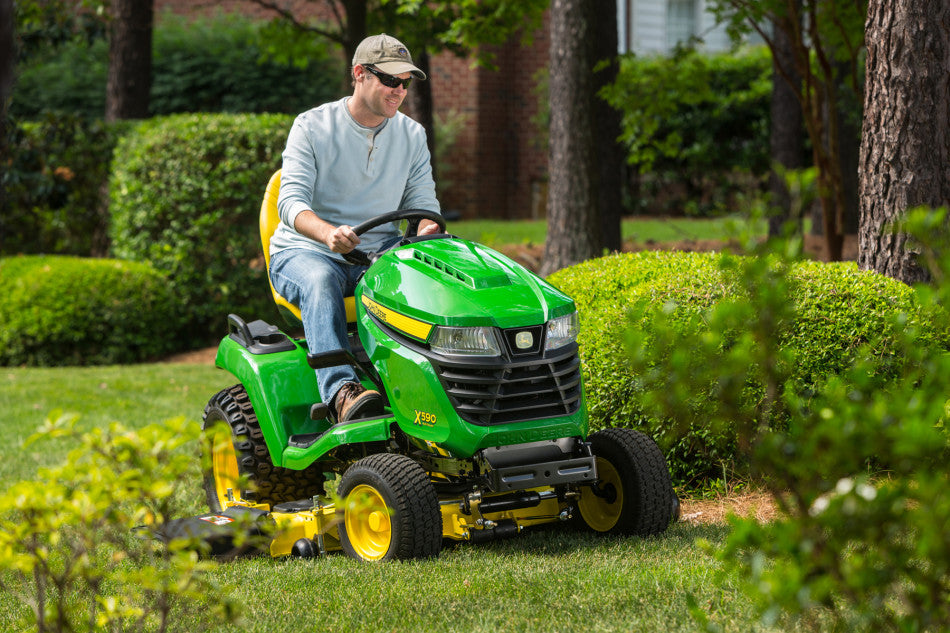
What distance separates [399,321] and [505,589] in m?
1.01

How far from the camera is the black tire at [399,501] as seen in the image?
3.72m

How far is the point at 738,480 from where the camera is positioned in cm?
509

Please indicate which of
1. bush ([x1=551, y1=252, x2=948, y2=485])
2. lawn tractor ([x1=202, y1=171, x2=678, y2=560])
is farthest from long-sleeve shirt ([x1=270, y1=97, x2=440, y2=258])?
bush ([x1=551, y1=252, x2=948, y2=485])

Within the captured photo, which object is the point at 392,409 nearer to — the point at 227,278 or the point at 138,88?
the point at 227,278

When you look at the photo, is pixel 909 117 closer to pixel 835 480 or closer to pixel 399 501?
pixel 399 501

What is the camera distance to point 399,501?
370 cm

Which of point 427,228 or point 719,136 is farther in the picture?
point 719,136

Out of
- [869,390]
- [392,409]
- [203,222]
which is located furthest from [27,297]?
[869,390]

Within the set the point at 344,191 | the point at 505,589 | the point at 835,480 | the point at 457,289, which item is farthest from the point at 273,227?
the point at 835,480

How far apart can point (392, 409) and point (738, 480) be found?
1.91 m

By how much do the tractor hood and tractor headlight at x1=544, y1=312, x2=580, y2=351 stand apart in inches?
1.0

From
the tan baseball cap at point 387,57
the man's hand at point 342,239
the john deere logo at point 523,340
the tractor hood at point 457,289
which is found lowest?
the john deere logo at point 523,340

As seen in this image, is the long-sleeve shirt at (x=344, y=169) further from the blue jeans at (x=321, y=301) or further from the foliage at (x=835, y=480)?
the foliage at (x=835, y=480)

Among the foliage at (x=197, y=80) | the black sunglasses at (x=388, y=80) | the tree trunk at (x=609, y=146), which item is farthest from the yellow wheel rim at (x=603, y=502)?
the foliage at (x=197, y=80)
